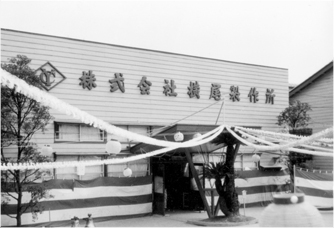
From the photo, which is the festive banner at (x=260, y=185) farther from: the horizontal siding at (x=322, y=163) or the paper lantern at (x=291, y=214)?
the paper lantern at (x=291, y=214)

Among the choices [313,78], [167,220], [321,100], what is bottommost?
[167,220]

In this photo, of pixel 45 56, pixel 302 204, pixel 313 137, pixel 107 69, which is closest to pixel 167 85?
pixel 107 69

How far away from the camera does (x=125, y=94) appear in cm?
1766

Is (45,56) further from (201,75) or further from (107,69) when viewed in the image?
(201,75)

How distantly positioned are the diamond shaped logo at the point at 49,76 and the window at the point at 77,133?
147cm

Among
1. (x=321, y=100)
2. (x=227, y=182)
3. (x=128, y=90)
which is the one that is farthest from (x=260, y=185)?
(x=128, y=90)

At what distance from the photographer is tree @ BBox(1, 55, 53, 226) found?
13004 millimetres

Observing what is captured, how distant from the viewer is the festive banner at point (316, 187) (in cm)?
1670

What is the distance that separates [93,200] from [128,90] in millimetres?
4708

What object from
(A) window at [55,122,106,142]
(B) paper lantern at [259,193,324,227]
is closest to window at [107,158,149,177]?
(A) window at [55,122,106,142]

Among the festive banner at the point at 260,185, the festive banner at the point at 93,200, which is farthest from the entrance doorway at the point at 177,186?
the festive banner at the point at 260,185

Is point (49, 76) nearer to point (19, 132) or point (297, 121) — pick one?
point (19, 132)

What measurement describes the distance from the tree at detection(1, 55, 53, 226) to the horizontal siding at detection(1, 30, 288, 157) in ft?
5.81

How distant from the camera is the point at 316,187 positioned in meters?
17.0
